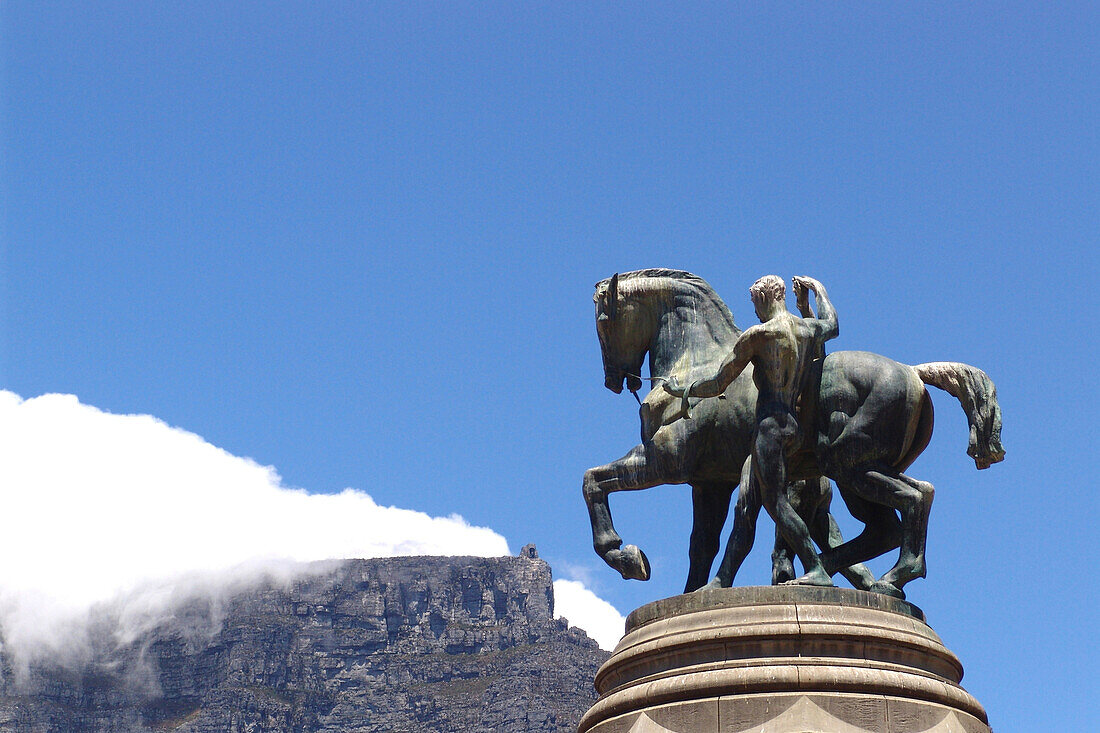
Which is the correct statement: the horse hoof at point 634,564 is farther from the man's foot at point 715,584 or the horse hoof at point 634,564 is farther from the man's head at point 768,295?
the man's head at point 768,295

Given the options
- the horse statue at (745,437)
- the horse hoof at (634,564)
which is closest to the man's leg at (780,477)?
the horse statue at (745,437)

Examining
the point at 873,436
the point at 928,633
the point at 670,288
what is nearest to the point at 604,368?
the point at 670,288

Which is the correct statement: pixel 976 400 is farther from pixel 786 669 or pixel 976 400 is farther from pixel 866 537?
pixel 786 669

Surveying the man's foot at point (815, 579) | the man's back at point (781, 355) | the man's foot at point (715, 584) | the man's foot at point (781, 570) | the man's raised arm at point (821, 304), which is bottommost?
the man's foot at point (815, 579)

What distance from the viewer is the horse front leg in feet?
52.2

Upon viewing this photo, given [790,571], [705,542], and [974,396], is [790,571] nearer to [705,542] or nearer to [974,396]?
[705,542]

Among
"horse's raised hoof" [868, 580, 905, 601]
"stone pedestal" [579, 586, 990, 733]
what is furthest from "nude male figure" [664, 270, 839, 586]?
"stone pedestal" [579, 586, 990, 733]

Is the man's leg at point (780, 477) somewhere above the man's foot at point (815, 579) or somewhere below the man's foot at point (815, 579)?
above

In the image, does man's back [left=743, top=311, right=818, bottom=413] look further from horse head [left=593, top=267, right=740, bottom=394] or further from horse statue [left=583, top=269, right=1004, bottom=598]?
horse head [left=593, top=267, right=740, bottom=394]

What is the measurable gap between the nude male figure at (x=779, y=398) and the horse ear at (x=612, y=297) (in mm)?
2072

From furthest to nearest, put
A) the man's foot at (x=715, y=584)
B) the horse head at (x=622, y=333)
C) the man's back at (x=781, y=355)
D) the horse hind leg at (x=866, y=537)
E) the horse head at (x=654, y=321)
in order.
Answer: the horse head at (x=622, y=333) → the horse head at (x=654, y=321) → the horse hind leg at (x=866, y=537) → the man's foot at (x=715, y=584) → the man's back at (x=781, y=355)

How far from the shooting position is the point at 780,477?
1489cm

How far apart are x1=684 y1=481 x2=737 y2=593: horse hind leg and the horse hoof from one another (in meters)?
0.49

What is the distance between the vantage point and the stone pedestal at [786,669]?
1318 cm
